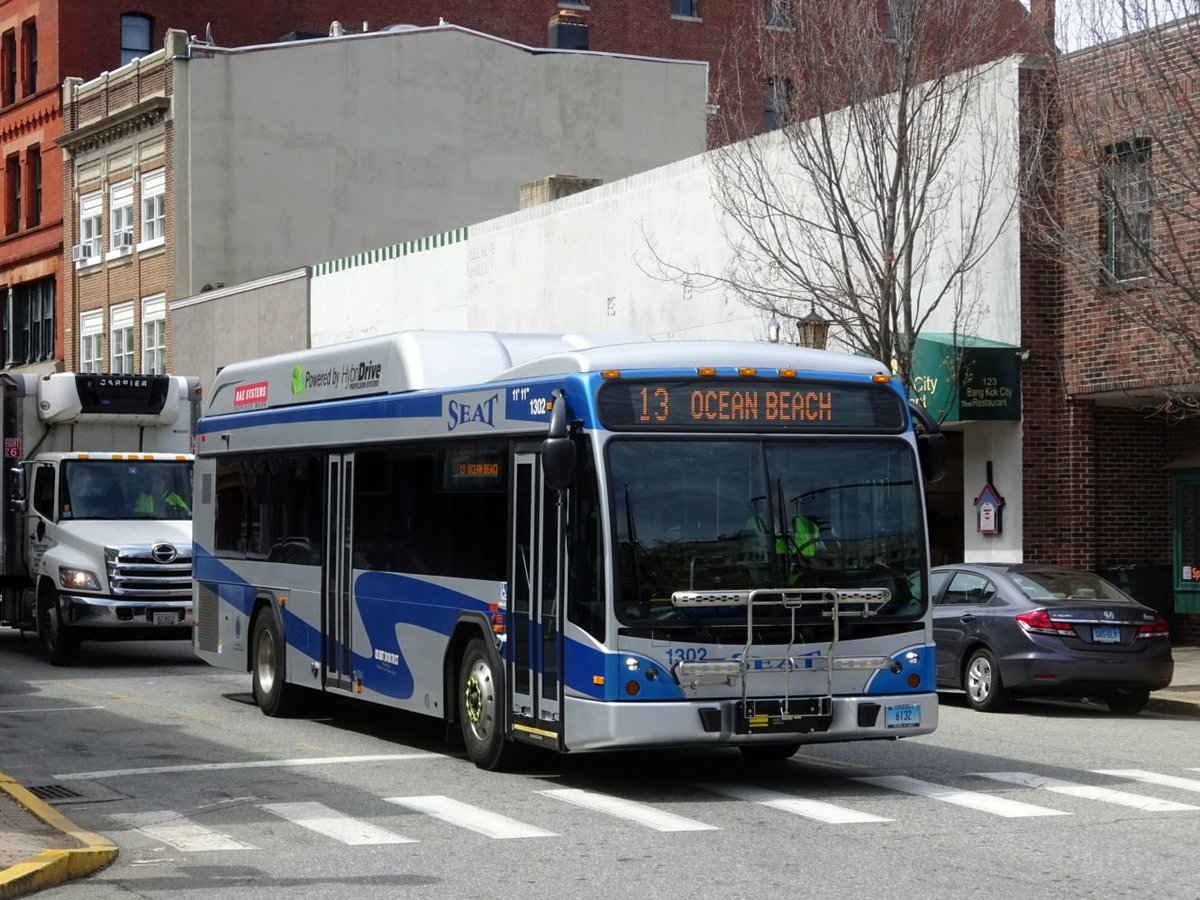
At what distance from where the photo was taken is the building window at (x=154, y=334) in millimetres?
49031

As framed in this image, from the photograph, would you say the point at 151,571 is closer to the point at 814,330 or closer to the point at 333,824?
the point at 814,330

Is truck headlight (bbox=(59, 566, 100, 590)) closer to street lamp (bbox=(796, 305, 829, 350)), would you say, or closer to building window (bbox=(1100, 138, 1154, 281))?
street lamp (bbox=(796, 305, 829, 350))

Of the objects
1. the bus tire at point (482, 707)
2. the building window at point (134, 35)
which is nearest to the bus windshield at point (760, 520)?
the bus tire at point (482, 707)

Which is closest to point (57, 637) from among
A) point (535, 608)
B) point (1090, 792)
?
point (535, 608)

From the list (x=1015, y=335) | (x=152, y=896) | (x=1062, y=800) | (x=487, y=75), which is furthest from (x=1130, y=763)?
(x=487, y=75)

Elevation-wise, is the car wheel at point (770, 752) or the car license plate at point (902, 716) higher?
the car license plate at point (902, 716)

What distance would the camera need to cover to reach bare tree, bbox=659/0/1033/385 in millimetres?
24250

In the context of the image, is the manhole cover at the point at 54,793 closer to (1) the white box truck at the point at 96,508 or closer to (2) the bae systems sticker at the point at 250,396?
(2) the bae systems sticker at the point at 250,396

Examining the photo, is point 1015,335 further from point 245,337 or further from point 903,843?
point 245,337

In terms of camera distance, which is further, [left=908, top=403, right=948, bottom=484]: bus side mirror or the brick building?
the brick building

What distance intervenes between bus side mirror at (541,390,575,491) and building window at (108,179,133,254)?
3993 centimetres

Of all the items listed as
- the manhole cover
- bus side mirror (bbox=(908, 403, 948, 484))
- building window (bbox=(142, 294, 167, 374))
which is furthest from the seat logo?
building window (bbox=(142, 294, 167, 374))

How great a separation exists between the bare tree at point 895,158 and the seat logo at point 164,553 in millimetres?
8351

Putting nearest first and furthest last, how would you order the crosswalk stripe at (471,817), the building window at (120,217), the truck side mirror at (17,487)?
the crosswalk stripe at (471,817), the truck side mirror at (17,487), the building window at (120,217)
